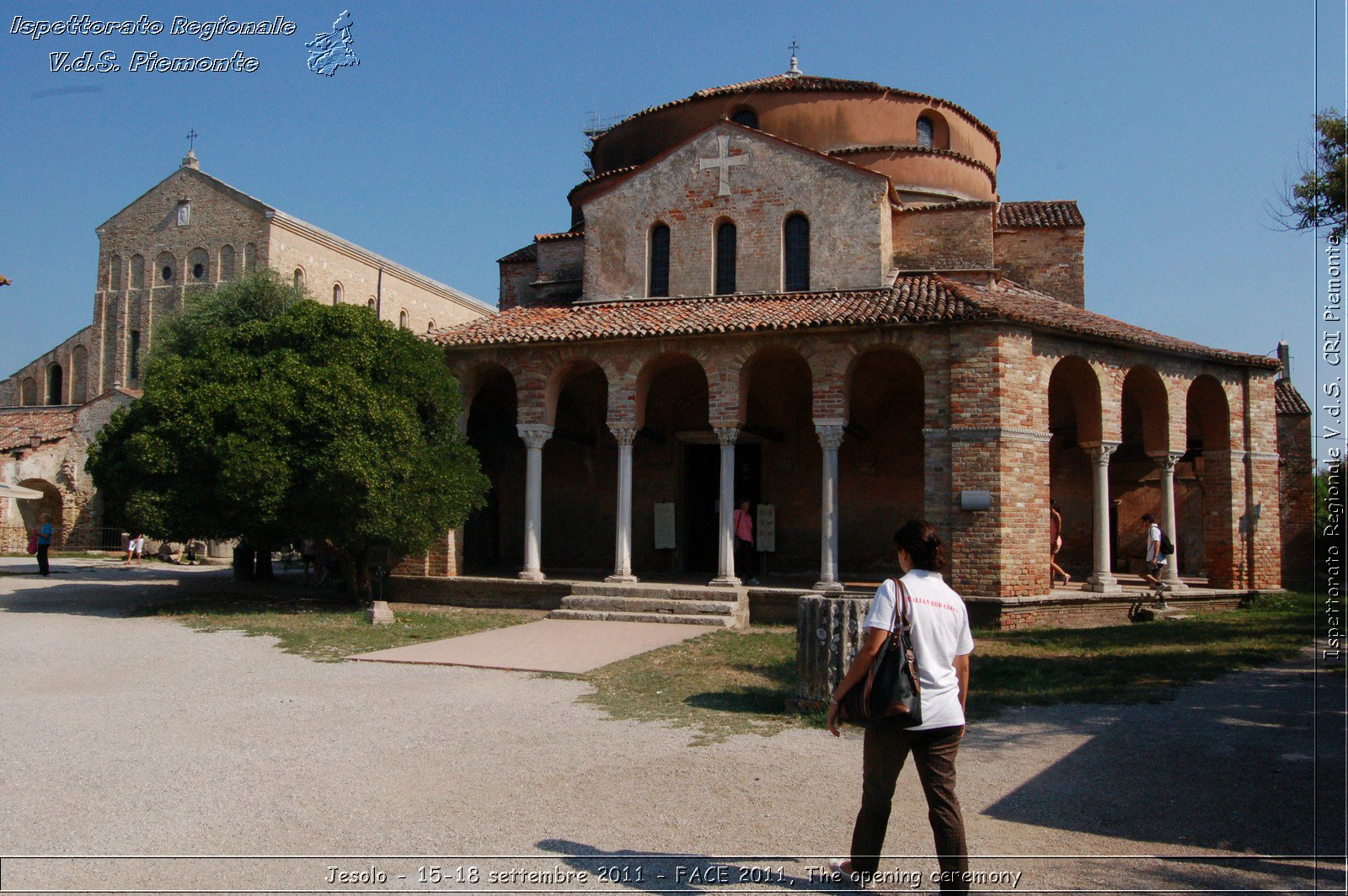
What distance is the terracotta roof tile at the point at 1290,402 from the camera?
26.0 meters

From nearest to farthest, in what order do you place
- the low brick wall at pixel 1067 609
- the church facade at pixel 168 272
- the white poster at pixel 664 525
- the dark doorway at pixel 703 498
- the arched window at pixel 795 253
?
1. the low brick wall at pixel 1067 609
2. the arched window at pixel 795 253
3. the white poster at pixel 664 525
4. the dark doorway at pixel 703 498
5. the church facade at pixel 168 272

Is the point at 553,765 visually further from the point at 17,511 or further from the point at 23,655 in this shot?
the point at 17,511

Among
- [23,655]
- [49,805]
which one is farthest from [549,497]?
[49,805]

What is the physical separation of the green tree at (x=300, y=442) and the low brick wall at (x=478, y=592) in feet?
5.00

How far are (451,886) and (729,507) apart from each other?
12.0m

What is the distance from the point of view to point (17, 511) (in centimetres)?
3269

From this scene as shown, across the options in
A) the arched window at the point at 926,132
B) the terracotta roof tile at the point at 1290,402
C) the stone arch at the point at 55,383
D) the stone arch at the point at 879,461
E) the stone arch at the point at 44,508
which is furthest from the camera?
the stone arch at the point at 55,383

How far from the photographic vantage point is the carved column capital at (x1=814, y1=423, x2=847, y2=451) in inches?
617

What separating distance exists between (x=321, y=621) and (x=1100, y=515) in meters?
13.0

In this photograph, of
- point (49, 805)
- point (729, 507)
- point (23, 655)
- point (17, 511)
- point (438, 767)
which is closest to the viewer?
point (49, 805)

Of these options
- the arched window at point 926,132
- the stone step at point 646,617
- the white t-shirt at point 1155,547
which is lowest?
the stone step at point 646,617

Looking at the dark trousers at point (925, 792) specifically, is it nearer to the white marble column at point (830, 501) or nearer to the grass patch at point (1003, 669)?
the grass patch at point (1003, 669)

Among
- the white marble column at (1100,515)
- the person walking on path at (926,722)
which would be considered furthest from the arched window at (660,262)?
the person walking on path at (926,722)

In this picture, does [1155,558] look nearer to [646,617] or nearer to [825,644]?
[646,617]
